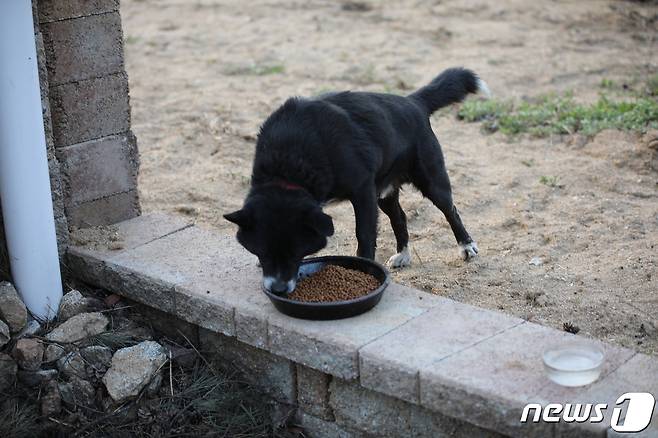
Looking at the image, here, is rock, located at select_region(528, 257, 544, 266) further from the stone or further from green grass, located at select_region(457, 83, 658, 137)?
the stone

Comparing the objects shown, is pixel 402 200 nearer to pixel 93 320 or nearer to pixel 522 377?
pixel 93 320

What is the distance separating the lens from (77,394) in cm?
423

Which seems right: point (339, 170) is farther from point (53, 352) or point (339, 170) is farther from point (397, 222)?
point (53, 352)

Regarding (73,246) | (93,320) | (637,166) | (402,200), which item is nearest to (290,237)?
(93,320)

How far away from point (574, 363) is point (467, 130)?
166 inches

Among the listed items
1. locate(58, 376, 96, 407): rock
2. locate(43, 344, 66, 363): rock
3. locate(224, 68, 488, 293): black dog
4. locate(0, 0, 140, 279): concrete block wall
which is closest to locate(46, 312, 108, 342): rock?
locate(43, 344, 66, 363): rock

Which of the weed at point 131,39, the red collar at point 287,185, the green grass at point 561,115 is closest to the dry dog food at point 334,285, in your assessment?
the red collar at point 287,185

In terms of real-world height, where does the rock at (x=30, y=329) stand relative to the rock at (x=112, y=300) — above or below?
below

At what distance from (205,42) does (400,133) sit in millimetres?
5574

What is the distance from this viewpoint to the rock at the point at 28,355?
428 cm

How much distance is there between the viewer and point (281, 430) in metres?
4.24

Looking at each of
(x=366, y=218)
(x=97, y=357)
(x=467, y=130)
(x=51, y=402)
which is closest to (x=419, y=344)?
(x=366, y=218)

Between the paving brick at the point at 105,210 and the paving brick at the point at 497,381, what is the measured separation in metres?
2.34

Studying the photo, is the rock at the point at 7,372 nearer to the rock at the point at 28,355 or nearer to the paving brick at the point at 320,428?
the rock at the point at 28,355
